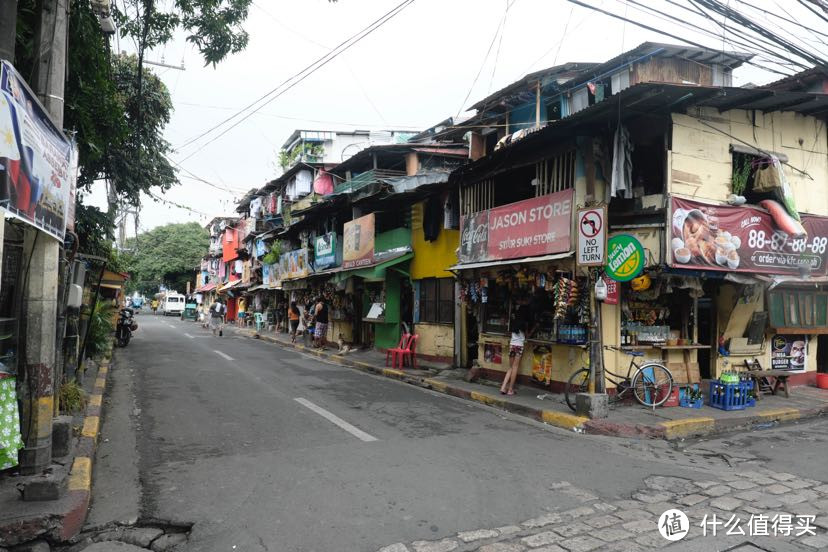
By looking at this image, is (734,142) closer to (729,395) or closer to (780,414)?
(729,395)

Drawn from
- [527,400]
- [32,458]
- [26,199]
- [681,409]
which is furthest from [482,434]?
[26,199]

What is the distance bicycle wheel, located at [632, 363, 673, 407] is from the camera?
9.08 m

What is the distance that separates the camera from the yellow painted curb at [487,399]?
994cm

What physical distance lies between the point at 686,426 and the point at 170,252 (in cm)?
6030

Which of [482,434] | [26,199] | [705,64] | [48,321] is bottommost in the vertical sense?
[482,434]

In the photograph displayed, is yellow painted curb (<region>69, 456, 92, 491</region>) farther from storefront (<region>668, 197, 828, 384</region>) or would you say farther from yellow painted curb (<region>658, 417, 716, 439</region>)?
storefront (<region>668, 197, 828, 384</region>)

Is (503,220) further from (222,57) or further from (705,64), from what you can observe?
(705,64)

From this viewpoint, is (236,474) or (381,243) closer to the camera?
(236,474)

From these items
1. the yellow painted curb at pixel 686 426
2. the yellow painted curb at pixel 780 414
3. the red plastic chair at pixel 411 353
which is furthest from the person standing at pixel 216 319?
the yellow painted curb at pixel 780 414

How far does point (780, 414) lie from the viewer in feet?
30.0

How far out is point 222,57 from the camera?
9133 millimetres

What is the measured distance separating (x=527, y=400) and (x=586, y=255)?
3.07 meters

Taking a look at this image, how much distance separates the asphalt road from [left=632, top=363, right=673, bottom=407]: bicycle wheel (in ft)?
4.28

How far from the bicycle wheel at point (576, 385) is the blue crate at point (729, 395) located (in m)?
2.40
